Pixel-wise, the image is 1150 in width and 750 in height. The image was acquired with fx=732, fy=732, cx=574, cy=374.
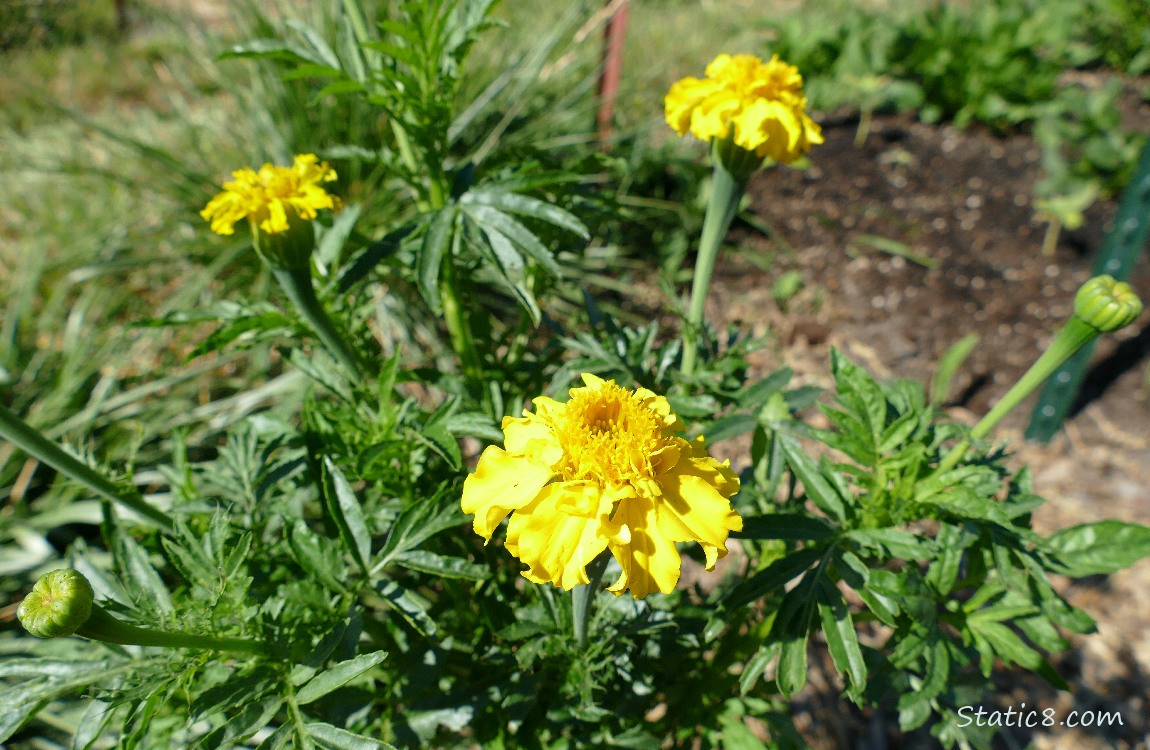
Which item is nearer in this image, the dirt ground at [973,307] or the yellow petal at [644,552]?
the yellow petal at [644,552]

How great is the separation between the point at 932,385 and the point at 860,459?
163 cm

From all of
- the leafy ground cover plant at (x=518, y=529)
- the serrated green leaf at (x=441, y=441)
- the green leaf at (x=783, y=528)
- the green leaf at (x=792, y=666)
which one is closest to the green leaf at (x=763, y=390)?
the leafy ground cover plant at (x=518, y=529)

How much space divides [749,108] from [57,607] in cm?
102

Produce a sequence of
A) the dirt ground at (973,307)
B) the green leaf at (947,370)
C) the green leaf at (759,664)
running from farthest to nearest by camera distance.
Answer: the green leaf at (947,370)
the dirt ground at (973,307)
the green leaf at (759,664)

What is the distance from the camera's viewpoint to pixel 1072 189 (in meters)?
2.89

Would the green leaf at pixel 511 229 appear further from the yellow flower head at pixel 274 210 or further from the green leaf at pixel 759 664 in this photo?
the green leaf at pixel 759 664

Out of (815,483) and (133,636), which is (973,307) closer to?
(815,483)

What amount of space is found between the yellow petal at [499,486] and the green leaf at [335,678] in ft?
0.64

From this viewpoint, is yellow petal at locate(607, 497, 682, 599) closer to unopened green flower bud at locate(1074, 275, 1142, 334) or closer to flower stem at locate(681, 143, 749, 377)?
flower stem at locate(681, 143, 749, 377)

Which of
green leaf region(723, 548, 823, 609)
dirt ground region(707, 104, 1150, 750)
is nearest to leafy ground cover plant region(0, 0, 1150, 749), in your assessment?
green leaf region(723, 548, 823, 609)

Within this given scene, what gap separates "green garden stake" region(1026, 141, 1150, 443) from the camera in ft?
6.18

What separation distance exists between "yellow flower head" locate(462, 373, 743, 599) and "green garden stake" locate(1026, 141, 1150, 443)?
1.64m

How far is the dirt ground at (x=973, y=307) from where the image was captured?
1868 millimetres

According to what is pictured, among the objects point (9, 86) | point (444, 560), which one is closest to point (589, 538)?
point (444, 560)
